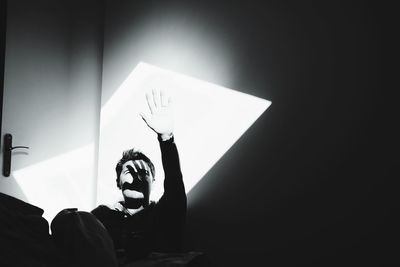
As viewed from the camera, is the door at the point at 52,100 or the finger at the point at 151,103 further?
the finger at the point at 151,103

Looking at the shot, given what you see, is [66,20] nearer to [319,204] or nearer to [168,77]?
[168,77]

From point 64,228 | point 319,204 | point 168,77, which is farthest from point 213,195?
point 64,228

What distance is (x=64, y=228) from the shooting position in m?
1.34

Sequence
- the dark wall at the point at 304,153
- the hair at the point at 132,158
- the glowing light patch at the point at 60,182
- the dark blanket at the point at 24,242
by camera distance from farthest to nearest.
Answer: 1. the hair at the point at 132,158
2. the glowing light patch at the point at 60,182
3. the dark wall at the point at 304,153
4. the dark blanket at the point at 24,242

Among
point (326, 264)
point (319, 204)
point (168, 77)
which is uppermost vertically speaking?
point (168, 77)

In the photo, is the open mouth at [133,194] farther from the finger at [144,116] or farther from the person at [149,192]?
the finger at [144,116]

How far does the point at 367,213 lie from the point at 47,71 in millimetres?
2100

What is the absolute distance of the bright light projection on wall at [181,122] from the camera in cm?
230

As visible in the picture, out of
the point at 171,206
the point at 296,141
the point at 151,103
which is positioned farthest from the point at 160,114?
the point at 296,141

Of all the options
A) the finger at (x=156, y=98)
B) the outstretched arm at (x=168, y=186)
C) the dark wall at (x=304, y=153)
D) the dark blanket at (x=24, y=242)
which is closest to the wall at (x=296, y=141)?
the dark wall at (x=304, y=153)

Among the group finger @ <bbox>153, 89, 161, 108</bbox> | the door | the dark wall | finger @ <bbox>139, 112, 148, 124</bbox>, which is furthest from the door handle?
the dark wall

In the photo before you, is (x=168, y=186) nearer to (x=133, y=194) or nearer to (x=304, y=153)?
(x=133, y=194)

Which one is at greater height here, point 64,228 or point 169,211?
point 169,211

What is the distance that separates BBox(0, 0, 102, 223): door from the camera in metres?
2.16
